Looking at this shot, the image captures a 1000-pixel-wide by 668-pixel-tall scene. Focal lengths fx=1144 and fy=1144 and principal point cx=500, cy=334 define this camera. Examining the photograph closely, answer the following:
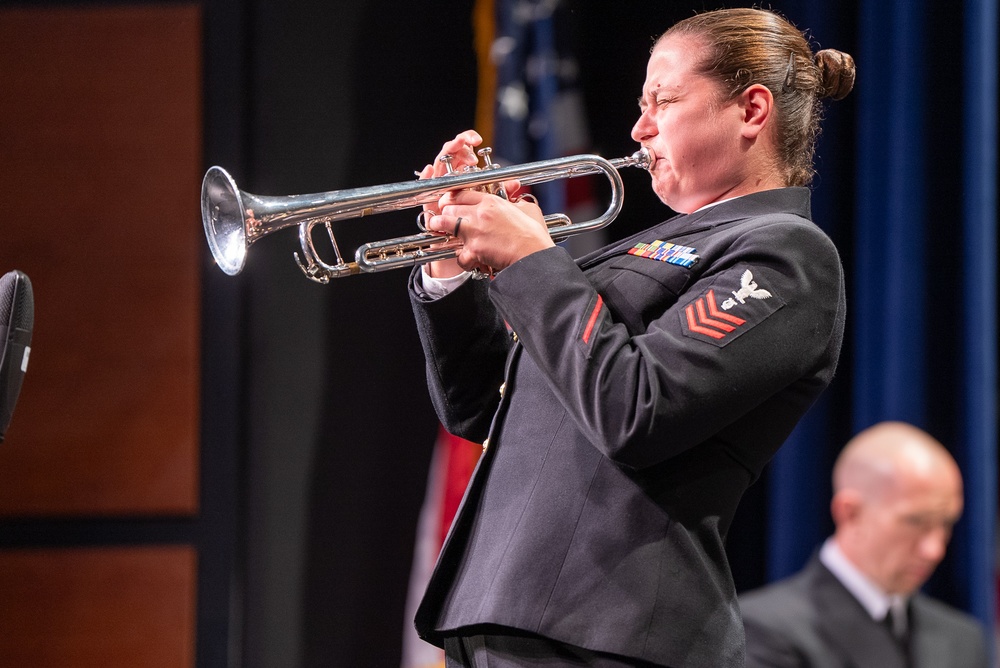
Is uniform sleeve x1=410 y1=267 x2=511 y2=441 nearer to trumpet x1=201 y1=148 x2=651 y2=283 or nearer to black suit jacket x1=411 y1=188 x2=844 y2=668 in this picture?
trumpet x1=201 y1=148 x2=651 y2=283

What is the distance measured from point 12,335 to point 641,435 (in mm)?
877

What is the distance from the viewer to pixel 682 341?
1297 mm

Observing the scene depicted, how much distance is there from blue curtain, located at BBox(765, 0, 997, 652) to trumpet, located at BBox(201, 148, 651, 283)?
177 cm

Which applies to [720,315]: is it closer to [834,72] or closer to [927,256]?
[834,72]

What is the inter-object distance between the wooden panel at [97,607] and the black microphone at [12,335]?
5.47 ft

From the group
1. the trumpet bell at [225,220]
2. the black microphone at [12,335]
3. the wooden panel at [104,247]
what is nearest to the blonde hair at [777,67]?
the trumpet bell at [225,220]

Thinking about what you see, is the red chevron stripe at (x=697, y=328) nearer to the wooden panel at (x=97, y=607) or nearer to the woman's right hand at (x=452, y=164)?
the woman's right hand at (x=452, y=164)

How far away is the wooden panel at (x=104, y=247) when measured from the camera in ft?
10.3

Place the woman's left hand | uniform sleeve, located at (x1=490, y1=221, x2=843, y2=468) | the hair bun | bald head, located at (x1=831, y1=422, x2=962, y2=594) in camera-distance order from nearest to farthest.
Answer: uniform sleeve, located at (x1=490, y1=221, x2=843, y2=468)
the woman's left hand
the hair bun
bald head, located at (x1=831, y1=422, x2=962, y2=594)

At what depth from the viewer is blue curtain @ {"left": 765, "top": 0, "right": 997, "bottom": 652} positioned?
3131mm

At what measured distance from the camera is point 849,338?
3.43 metres

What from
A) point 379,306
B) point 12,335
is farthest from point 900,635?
point 12,335

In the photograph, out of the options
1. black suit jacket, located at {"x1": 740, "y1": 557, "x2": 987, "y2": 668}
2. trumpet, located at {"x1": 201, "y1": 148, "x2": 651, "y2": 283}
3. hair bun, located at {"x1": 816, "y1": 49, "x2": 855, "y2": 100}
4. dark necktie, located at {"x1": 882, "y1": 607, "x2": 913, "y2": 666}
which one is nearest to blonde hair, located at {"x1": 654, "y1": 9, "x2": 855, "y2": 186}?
hair bun, located at {"x1": 816, "y1": 49, "x2": 855, "y2": 100}

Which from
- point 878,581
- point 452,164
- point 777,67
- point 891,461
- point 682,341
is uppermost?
point 777,67
